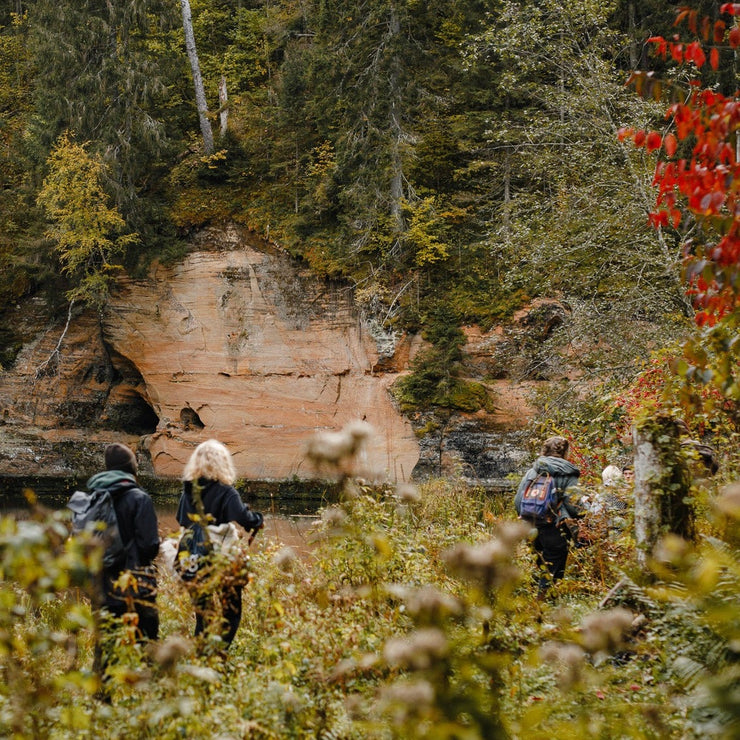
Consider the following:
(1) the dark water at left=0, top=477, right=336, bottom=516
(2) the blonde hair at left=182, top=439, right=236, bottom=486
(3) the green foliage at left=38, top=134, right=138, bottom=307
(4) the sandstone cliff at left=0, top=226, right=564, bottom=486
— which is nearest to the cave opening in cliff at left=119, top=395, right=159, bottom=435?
(4) the sandstone cliff at left=0, top=226, right=564, bottom=486

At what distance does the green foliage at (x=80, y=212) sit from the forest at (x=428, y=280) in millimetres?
109

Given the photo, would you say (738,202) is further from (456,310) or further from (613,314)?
(456,310)

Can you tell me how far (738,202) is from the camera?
3.44 m

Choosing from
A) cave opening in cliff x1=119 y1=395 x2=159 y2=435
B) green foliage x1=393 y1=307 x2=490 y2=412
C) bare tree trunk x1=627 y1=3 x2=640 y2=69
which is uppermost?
bare tree trunk x1=627 y1=3 x2=640 y2=69

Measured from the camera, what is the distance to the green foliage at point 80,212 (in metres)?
19.8

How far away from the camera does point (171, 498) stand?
21.2 m

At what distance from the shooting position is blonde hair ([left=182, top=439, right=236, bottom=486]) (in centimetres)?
464

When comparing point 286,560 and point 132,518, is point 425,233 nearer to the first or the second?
point 132,518

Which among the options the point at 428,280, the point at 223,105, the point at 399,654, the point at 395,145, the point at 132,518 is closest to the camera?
the point at 399,654

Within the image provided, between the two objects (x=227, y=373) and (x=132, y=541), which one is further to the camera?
(x=227, y=373)

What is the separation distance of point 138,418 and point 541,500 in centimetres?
2091

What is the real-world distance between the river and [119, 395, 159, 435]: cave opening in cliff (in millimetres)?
2561

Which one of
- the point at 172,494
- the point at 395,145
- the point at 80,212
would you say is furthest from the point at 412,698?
the point at 172,494

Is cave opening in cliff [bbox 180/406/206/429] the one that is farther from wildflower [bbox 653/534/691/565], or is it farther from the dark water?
wildflower [bbox 653/534/691/565]
